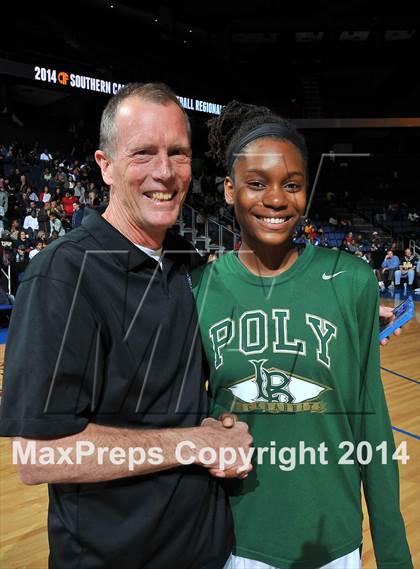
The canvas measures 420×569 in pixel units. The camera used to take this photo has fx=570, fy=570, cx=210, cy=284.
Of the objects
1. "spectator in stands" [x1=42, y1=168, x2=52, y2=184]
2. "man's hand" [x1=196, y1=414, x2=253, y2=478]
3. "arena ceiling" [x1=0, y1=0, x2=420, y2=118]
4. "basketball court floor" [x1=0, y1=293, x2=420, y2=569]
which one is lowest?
"basketball court floor" [x1=0, y1=293, x2=420, y2=569]

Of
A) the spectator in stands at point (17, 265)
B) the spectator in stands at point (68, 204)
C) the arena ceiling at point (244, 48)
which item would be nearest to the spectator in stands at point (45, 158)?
the arena ceiling at point (244, 48)

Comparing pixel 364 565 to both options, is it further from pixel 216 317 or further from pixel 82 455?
pixel 82 455

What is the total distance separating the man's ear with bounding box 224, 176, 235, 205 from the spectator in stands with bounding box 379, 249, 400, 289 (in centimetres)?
1309

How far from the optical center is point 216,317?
1248mm

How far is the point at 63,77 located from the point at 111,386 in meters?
14.0

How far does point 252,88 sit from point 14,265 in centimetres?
1460

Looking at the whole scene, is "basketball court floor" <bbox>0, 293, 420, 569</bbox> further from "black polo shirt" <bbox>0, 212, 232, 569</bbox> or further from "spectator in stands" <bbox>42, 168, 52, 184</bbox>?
"spectator in stands" <bbox>42, 168, 52, 184</bbox>

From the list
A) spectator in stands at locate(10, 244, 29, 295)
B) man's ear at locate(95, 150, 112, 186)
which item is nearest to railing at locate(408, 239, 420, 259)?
spectator in stands at locate(10, 244, 29, 295)

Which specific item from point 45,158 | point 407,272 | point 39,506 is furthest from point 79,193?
point 39,506

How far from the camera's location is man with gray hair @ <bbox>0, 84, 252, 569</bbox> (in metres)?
0.97

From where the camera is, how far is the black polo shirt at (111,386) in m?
0.97

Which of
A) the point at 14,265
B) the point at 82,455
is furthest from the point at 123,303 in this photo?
the point at 14,265

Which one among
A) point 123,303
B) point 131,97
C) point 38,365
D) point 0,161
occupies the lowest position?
point 38,365

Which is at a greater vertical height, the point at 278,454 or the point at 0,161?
the point at 0,161
